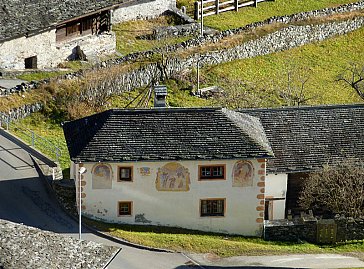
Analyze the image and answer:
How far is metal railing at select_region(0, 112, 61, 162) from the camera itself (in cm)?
5875

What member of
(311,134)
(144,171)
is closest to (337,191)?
(311,134)

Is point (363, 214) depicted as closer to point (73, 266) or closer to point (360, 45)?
point (73, 266)

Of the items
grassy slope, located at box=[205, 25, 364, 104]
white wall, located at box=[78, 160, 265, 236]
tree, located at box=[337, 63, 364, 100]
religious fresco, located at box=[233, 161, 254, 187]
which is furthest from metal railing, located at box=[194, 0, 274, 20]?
white wall, located at box=[78, 160, 265, 236]

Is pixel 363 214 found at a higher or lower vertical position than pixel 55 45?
lower

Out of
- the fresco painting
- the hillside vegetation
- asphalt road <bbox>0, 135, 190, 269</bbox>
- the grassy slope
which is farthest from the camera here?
the grassy slope

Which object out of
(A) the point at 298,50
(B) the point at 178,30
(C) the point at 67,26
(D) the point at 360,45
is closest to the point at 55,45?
(C) the point at 67,26

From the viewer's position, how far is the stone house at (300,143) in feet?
184

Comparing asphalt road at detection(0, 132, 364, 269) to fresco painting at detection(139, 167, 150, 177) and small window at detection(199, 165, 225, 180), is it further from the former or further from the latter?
small window at detection(199, 165, 225, 180)

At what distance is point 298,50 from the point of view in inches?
3066

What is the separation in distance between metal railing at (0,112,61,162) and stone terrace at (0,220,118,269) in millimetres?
17451

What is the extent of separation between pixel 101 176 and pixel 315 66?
2721 centimetres

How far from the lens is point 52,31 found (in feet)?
226

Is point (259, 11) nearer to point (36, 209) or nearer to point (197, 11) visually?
point (197, 11)

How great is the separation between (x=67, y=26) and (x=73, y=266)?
3302 cm
